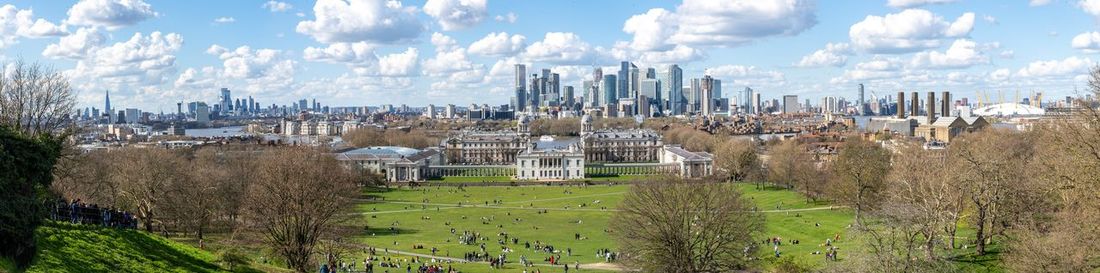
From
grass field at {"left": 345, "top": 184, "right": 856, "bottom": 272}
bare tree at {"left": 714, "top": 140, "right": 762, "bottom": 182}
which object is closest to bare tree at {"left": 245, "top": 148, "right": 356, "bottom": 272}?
grass field at {"left": 345, "top": 184, "right": 856, "bottom": 272}

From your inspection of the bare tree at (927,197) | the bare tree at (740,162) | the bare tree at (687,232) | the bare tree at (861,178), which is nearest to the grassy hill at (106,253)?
the bare tree at (687,232)

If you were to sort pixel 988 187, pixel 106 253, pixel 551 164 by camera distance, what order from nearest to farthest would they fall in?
pixel 106 253 → pixel 988 187 → pixel 551 164

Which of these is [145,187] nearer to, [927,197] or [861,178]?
[927,197]

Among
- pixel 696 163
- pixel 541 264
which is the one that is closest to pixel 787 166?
pixel 696 163

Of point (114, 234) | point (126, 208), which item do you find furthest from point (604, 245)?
point (114, 234)

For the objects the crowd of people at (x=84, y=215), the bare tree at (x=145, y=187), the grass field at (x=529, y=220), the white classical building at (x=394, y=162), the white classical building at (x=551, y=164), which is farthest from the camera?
the white classical building at (x=551, y=164)

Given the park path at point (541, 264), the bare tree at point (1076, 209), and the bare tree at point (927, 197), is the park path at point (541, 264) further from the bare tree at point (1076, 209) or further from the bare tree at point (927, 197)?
the bare tree at point (1076, 209)
